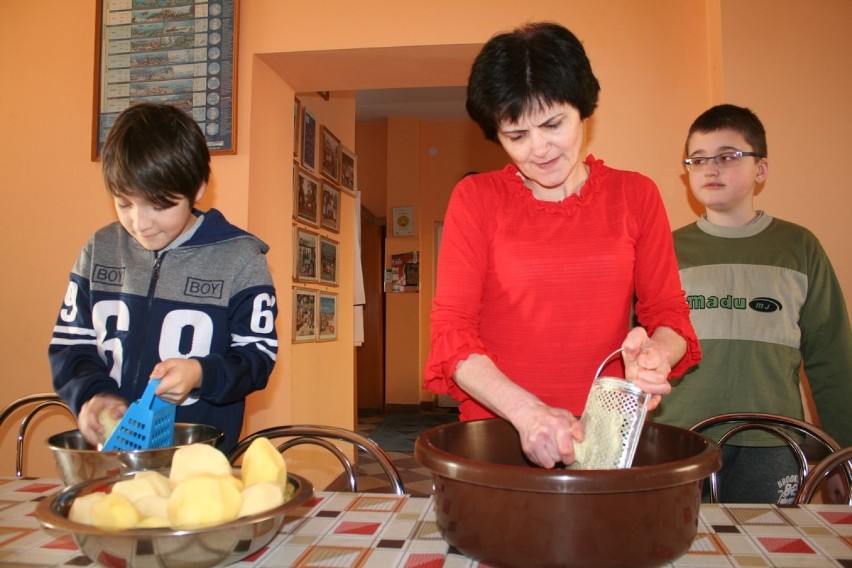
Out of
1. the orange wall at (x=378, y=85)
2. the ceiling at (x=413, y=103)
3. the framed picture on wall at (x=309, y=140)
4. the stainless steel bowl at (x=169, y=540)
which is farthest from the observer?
the ceiling at (x=413, y=103)

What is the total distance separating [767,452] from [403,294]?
523 centimetres

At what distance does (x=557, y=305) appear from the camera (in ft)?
3.60

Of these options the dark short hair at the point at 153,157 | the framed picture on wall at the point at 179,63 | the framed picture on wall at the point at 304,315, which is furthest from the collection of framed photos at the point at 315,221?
the dark short hair at the point at 153,157

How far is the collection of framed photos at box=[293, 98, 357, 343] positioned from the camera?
3.01 m

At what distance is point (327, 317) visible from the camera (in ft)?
11.5

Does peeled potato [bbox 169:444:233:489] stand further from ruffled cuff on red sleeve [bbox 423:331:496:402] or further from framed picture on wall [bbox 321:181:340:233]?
framed picture on wall [bbox 321:181:340:233]

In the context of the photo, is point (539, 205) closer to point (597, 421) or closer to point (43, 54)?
point (597, 421)

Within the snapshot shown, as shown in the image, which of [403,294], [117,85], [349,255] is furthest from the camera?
[403,294]

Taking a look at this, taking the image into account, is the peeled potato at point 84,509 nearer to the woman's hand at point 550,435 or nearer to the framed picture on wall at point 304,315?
the woman's hand at point 550,435

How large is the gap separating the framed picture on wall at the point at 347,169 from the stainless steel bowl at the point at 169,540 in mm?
3239

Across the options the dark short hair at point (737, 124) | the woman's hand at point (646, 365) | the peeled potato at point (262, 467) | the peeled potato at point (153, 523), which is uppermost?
the dark short hair at point (737, 124)

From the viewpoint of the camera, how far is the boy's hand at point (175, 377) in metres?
0.86

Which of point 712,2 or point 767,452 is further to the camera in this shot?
point 712,2

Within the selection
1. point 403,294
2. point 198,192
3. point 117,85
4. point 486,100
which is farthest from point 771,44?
point 403,294
